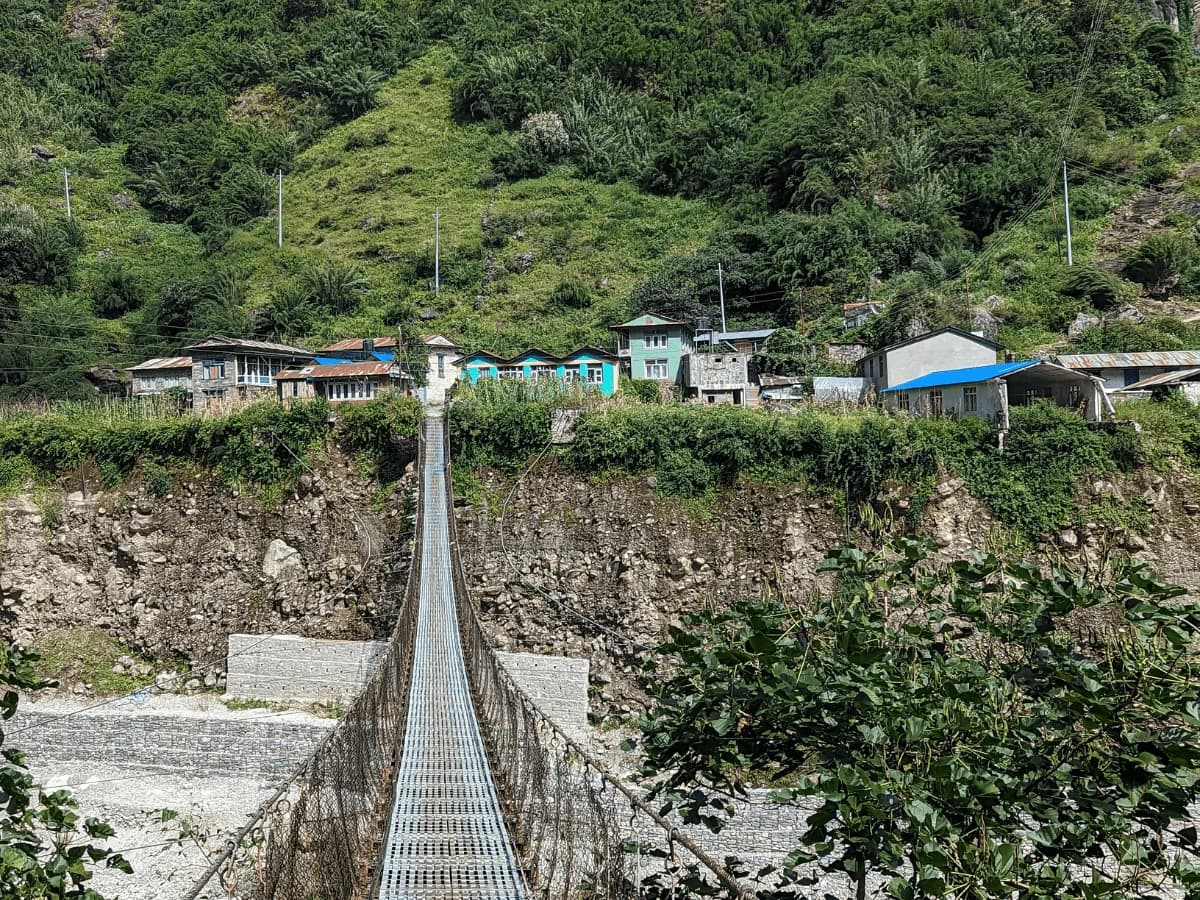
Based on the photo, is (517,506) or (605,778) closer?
(605,778)

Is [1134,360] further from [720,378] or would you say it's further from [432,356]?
[432,356]

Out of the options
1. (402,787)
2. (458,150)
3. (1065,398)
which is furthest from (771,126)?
(402,787)

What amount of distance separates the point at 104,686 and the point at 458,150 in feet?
121

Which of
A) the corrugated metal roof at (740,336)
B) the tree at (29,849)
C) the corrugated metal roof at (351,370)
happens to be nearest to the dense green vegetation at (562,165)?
the corrugated metal roof at (740,336)

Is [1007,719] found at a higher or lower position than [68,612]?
higher

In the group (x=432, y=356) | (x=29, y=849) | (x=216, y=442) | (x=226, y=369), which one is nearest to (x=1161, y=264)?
(x=432, y=356)

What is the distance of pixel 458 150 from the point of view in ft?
147

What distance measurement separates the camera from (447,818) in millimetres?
5547

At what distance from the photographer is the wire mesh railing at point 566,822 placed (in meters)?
3.16

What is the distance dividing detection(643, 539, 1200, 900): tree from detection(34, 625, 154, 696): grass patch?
596 inches

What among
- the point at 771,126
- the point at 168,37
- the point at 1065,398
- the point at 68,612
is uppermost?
the point at 168,37

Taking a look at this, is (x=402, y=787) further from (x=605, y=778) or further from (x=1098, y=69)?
(x=1098, y=69)

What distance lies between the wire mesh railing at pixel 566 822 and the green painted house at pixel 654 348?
634 inches

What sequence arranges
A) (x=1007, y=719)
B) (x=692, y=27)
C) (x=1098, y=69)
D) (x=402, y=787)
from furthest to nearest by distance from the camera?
(x=692, y=27)
(x=1098, y=69)
(x=402, y=787)
(x=1007, y=719)
